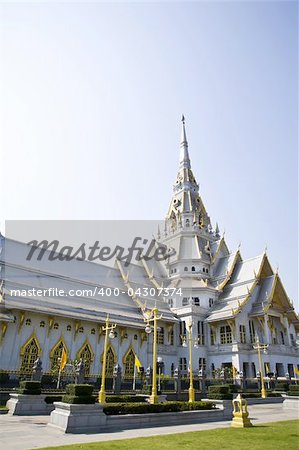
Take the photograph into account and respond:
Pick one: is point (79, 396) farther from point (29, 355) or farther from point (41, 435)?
point (29, 355)

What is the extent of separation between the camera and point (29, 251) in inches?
1303

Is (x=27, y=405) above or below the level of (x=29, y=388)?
below

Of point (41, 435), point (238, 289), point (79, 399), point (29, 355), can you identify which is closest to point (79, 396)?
point (79, 399)

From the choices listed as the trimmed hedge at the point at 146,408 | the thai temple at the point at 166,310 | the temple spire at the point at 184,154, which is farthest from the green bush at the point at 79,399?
the temple spire at the point at 184,154

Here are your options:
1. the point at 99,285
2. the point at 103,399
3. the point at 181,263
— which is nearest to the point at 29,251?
the point at 99,285

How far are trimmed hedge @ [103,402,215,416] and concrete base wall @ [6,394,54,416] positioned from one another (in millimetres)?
5450

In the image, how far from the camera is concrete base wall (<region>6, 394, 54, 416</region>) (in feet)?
50.4

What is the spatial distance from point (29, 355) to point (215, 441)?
19.5 m

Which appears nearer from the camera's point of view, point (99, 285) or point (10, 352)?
point (10, 352)

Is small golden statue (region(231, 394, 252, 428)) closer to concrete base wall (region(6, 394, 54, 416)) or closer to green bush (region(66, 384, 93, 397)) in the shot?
green bush (region(66, 384, 93, 397))

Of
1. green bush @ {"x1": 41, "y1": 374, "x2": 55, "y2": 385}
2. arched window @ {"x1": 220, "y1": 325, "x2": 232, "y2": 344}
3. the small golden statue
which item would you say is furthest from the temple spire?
the small golden statue

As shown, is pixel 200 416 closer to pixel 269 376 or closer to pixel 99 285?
pixel 269 376

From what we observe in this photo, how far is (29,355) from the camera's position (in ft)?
81.5

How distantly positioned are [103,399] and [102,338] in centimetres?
1600
